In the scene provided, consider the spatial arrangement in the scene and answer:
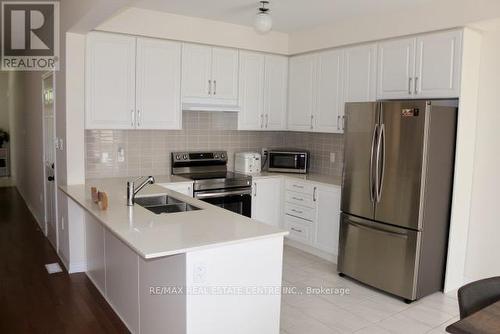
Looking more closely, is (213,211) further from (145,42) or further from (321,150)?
(321,150)

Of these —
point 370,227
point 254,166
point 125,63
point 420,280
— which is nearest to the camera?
point 420,280

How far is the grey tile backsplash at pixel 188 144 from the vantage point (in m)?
4.56

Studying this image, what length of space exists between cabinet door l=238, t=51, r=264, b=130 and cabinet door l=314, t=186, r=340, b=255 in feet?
3.90

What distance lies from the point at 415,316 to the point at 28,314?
3.06m

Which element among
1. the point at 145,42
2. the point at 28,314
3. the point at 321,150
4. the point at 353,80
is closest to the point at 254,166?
the point at 321,150

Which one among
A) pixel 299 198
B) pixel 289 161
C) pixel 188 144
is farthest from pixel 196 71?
pixel 299 198

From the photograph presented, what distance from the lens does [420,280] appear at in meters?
3.62

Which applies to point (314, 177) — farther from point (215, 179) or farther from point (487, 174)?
point (487, 174)

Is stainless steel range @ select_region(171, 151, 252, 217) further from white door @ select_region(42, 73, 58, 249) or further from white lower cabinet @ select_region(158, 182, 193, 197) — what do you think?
white door @ select_region(42, 73, 58, 249)

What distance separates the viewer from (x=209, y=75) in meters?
4.76

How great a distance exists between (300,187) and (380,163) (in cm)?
134

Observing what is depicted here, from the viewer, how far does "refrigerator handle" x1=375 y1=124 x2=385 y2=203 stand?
12.1 ft

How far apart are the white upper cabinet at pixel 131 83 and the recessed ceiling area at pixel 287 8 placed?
421mm

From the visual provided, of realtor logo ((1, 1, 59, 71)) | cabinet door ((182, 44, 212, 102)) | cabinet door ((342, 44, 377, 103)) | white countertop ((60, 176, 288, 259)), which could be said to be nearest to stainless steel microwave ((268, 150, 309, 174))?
cabinet door ((342, 44, 377, 103))
